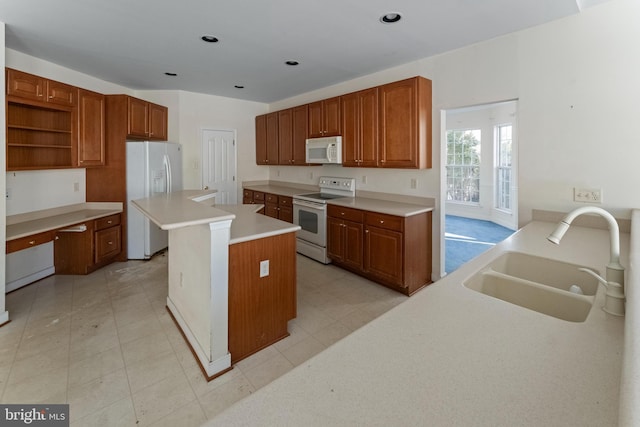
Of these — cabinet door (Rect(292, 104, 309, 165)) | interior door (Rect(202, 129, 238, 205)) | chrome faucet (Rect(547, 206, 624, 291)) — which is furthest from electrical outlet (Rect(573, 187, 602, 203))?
interior door (Rect(202, 129, 238, 205))

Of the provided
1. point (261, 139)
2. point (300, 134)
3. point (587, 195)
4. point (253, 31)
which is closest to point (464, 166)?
point (300, 134)

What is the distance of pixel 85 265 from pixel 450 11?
4.68 meters

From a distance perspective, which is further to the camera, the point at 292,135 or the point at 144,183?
the point at 292,135

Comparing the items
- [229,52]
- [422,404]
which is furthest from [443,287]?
[229,52]

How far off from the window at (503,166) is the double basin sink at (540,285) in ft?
18.2

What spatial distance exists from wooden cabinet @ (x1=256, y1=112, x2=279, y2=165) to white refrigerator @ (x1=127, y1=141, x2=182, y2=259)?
66.9 inches

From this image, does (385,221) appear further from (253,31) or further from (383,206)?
(253,31)

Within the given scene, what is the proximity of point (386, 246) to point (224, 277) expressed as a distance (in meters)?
1.89

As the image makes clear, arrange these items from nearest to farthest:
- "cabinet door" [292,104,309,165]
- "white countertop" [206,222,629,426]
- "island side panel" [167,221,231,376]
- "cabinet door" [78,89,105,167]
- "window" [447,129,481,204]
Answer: "white countertop" [206,222,629,426] < "island side panel" [167,221,231,376] < "cabinet door" [78,89,105,167] < "cabinet door" [292,104,309,165] < "window" [447,129,481,204]

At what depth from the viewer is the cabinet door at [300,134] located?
4738 millimetres

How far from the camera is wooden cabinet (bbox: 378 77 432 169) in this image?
3.30 metres

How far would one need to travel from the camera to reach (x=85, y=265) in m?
3.80

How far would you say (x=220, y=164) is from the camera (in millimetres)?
5629

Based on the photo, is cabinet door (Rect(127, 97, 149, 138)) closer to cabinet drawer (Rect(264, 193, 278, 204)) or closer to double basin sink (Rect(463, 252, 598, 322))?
cabinet drawer (Rect(264, 193, 278, 204))
